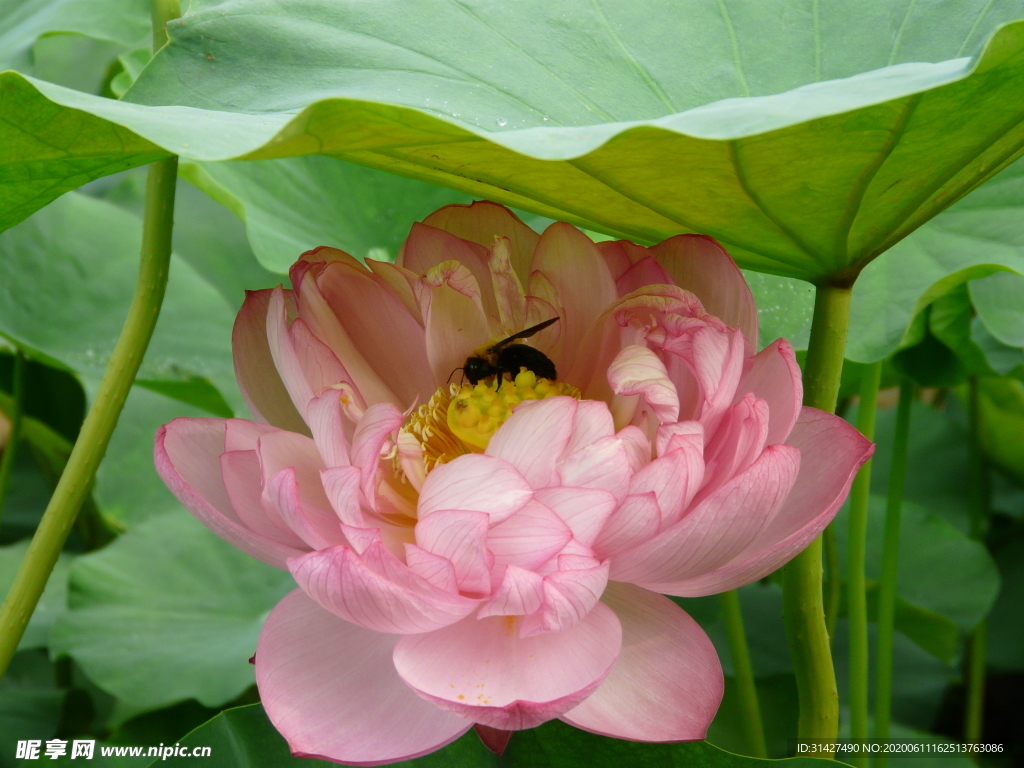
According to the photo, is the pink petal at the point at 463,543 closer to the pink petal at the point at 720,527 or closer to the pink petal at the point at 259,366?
the pink petal at the point at 720,527

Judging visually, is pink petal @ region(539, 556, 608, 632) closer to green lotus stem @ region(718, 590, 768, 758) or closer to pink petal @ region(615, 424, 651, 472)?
pink petal @ region(615, 424, 651, 472)

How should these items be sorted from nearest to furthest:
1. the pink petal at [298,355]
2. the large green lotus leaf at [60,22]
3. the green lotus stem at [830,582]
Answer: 1. the pink petal at [298,355]
2. the large green lotus leaf at [60,22]
3. the green lotus stem at [830,582]

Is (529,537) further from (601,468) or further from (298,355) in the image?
(298,355)

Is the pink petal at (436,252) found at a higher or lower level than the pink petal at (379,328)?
higher

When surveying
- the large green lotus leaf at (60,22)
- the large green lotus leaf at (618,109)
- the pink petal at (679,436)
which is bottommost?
the pink petal at (679,436)

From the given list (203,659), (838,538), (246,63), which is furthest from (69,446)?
(838,538)

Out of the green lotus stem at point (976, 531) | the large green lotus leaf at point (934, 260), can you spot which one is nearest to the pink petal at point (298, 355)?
the large green lotus leaf at point (934, 260)
